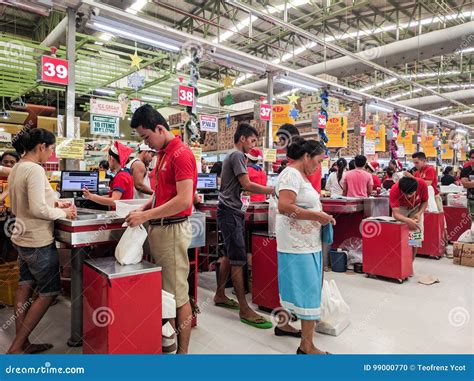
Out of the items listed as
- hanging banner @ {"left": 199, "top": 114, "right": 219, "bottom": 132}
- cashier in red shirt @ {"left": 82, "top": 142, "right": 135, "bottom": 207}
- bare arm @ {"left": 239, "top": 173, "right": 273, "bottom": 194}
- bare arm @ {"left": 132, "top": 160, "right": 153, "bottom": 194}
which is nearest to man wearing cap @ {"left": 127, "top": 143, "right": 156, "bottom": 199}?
bare arm @ {"left": 132, "top": 160, "right": 153, "bottom": 194}

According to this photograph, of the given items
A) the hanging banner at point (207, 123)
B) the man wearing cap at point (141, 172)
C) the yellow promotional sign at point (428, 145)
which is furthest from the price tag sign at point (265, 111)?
the yellow promotional sign at point (428, 145)

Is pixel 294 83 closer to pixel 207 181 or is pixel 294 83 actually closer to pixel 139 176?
pixel 207 181

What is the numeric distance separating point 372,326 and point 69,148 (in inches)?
147

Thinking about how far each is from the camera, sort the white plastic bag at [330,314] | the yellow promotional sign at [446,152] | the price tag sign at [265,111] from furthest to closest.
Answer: the yellow promotional sign at [446,152] → the price tag sign at [265,111] → the white plastic bag at [330,314]

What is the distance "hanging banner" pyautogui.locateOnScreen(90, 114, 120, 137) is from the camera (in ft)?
15.7

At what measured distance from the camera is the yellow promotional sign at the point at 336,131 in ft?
27.5

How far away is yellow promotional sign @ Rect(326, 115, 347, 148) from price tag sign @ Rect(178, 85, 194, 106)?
13.0 feet

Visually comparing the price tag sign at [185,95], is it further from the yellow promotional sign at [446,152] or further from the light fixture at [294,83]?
the yellow promotional sign at [446,152]

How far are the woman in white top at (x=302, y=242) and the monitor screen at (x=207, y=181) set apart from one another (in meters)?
3.45

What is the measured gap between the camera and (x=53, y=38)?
6.54m

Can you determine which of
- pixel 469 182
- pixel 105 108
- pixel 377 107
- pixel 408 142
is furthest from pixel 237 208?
pixel 408 142

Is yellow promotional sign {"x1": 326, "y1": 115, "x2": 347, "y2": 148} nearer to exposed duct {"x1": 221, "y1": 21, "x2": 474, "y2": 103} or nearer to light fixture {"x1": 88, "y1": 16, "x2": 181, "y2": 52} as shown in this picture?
exposed duct {"x1": 221, "y1": 21, "x2": 474, "y2": 103}

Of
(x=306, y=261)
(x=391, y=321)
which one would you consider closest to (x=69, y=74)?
(x=306, y=261)

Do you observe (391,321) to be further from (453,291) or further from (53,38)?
(53,38)
